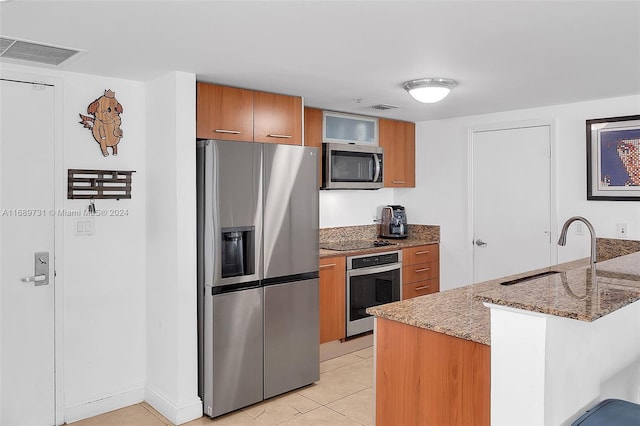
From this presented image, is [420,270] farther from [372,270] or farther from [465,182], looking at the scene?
Result: [465,182]

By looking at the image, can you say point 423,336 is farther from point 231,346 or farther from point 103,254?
point 103,254

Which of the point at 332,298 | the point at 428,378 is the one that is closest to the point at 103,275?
the point at 332,298

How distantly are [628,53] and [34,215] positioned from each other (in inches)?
140

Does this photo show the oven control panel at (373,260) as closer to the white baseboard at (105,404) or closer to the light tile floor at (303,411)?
the light tile floor at (303,411)

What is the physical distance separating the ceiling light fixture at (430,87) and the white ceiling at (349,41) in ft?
0.34

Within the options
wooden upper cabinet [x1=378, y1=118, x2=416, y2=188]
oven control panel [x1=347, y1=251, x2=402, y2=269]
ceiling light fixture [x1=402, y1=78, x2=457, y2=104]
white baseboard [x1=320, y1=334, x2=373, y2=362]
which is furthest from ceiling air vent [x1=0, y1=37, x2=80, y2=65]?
wooden upper cabinet [x1=378, y1=118, x2=416, y2=188]

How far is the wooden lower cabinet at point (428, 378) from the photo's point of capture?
75.4 inches

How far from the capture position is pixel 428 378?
209cm

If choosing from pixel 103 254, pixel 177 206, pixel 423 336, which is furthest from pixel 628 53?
pixel 103 254

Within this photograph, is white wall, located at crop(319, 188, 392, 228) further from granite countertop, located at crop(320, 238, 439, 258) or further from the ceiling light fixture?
the ceiling light fixture

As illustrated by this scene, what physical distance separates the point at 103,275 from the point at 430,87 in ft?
8.20

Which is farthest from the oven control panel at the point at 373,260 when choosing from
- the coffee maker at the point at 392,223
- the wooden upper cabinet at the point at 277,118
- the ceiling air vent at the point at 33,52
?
the ceiling air vent at the point at 33,52

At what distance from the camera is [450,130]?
5.11 metres

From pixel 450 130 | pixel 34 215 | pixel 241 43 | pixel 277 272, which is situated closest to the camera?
pixel 241 43
